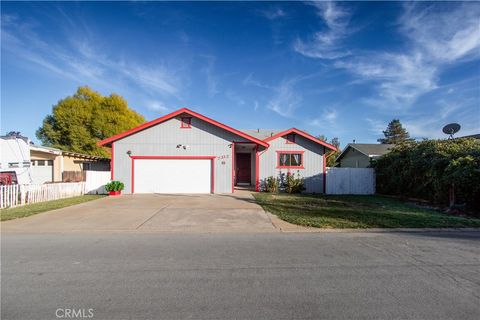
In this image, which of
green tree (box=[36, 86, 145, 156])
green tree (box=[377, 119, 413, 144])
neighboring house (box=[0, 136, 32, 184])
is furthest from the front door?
green tree (box=[377, 119, 413, 144])

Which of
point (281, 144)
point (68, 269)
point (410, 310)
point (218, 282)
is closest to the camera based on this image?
point (410, 310)

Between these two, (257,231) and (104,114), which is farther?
(104,114)

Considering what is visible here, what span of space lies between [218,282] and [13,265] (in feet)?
11.6

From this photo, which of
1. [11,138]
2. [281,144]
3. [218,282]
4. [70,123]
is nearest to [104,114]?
[70,123]

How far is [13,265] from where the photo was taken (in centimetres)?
433

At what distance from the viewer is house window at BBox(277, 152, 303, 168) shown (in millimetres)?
17875

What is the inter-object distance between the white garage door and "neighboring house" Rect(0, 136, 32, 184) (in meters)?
5.74

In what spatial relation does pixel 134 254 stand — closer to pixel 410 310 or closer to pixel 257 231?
pixel 257 231

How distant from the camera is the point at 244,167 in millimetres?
21859

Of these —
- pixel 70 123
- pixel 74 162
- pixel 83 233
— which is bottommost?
pixel 83 233

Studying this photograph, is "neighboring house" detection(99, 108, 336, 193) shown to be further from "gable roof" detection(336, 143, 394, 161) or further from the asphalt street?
"gable roof" detection(336, 143, 394, 161)

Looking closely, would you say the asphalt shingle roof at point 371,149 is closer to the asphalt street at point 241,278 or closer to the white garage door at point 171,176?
the white garage door at point 171,176

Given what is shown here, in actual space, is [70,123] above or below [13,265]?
above

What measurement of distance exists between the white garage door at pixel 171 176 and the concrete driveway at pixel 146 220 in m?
5.58
